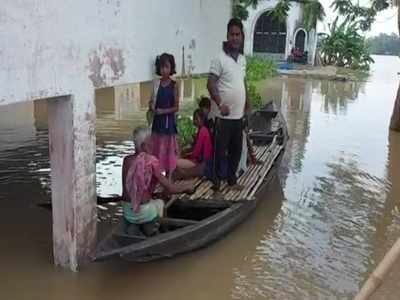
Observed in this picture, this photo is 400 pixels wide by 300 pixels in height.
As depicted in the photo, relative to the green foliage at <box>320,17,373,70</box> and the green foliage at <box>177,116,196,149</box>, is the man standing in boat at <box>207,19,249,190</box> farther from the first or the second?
the green foliage at <box>320,17,373,70</box>

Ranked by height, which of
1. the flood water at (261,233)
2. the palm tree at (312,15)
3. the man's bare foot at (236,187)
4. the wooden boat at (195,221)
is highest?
the palm tree at (312,15)

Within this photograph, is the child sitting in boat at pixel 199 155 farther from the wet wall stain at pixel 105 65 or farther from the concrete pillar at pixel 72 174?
the concrete pillar at pixel 72 174

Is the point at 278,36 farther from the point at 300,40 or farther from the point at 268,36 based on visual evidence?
the point at 300,40

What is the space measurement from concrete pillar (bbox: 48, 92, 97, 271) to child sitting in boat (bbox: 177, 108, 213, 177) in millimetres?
1827

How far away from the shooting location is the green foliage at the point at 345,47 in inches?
1358

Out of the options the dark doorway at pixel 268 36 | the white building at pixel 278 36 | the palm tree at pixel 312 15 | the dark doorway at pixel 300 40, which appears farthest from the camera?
the dark doorway at pixel 300 40

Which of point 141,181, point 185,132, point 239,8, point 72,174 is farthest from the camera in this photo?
point 239,8

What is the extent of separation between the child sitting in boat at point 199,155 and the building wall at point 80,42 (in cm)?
95

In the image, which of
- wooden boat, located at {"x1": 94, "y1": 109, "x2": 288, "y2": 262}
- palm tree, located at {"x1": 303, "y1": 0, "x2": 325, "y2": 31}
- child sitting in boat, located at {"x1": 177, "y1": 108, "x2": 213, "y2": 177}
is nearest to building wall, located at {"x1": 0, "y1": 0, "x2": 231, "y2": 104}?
child sitting in boat, located at {"x1": 177, "y1": 108, "x2": 213, "y2": 177}

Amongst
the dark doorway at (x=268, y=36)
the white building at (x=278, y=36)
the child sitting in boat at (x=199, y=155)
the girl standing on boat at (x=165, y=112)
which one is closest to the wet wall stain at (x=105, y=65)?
the girl standing on boat at (x=165, y=112)

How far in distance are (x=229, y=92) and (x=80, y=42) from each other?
6.35 feet

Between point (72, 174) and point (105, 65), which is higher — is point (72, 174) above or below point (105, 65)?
below

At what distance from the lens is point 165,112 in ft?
18.2

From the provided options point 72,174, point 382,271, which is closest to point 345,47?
point 72,174
